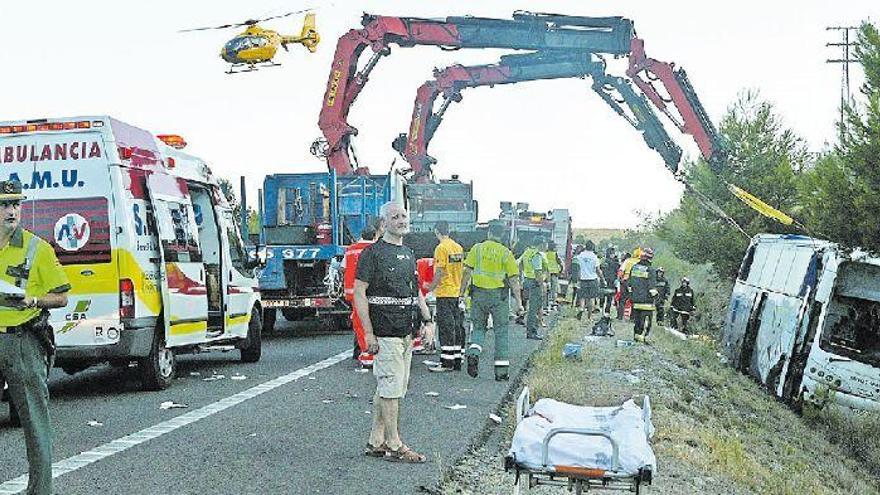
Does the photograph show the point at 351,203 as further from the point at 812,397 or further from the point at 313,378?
the point at 812,397

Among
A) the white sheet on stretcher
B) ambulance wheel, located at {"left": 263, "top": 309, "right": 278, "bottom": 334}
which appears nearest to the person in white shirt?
ambulance wheel, located at {"left": 263, "top": 309, "right": 278, "bottom": 334}

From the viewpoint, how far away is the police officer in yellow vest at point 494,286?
12.7 metres

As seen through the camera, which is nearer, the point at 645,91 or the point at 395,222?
the point at 395,222

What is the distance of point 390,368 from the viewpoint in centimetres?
758

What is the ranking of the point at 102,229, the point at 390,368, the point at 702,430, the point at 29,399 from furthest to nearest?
the point at 702,430 < the point at 102,229 < the point at 390,368 < the point at 29,399

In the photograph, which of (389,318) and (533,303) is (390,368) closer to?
(389,318)

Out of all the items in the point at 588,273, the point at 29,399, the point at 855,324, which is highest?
the point at 29,399

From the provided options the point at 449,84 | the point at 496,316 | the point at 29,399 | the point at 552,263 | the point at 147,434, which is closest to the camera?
the point at 29,399

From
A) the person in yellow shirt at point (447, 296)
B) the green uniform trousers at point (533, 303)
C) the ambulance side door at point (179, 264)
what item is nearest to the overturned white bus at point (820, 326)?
the green uniform trousers at point (533, 303)

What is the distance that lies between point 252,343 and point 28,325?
323 inches

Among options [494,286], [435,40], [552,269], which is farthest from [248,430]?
[435,40]

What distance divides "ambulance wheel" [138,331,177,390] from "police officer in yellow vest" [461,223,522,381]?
348 cm

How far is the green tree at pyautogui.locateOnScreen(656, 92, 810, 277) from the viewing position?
30797mm

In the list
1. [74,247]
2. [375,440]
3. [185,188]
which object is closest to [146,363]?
[74,247]
